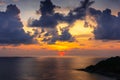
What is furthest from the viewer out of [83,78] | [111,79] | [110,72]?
[110,72]

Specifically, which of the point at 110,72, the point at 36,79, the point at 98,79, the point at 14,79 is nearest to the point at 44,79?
the point at 36,79

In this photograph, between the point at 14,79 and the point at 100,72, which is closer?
the point at 14,79

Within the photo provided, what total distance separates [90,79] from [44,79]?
26.8 metres

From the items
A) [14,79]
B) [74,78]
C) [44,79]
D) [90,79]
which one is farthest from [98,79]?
[14,79]

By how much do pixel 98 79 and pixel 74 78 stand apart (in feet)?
55.0

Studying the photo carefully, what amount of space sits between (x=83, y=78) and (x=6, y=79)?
45.3m

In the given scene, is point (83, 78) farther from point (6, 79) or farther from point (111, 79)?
point (6, 79)

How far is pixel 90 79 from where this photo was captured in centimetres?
16075

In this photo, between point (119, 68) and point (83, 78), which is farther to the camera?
point (119, 68)

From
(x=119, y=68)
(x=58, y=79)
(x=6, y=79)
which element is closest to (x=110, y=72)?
(x=119, y=68)

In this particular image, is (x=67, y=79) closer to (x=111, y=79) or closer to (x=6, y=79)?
(x=111, y=79)

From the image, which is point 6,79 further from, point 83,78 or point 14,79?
point 83,78

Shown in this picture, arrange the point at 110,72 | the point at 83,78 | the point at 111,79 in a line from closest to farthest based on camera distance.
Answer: the point at 111,79 → the point at 83,78 → the point at 110,72

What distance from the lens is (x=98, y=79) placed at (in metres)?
159
